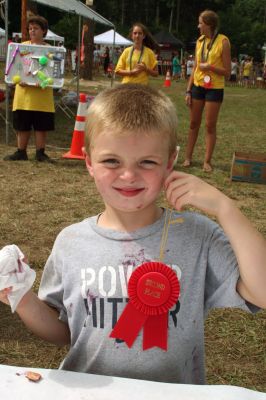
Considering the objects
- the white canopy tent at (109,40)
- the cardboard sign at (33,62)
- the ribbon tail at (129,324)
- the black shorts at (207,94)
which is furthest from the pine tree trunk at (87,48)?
the ribbon tail at (129,324)

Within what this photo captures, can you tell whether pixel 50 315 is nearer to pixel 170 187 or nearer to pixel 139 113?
pixel 170 187

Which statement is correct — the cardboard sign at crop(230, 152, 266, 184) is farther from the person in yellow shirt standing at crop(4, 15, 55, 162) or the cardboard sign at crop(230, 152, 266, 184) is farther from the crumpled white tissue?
the crumpled white tissue

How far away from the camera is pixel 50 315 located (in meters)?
1.47

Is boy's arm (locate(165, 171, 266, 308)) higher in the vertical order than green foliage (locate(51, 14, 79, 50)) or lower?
lower

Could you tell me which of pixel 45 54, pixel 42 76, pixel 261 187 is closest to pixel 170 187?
pixel 261 187

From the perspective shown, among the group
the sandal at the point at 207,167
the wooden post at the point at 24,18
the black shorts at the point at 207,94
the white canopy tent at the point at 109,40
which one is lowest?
the sandal at the point at 207,167

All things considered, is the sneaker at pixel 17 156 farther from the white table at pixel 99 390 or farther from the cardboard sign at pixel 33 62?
the white table at pixel 99 390

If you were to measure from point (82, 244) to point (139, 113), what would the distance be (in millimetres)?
→ 392

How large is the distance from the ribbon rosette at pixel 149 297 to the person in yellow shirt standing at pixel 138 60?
17.7 feet

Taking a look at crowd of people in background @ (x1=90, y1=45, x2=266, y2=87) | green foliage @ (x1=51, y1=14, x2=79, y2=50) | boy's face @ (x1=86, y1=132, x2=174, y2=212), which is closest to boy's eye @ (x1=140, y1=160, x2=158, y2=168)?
boy's face @ (x1=86, y1=132, x2=174, y2=212)

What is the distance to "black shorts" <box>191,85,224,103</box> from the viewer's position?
5883 mm

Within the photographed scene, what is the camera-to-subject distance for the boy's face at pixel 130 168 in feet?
4.25

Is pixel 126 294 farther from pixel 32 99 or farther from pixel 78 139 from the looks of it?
pixel 78 139

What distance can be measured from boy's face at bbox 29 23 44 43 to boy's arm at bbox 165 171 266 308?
532 cm
